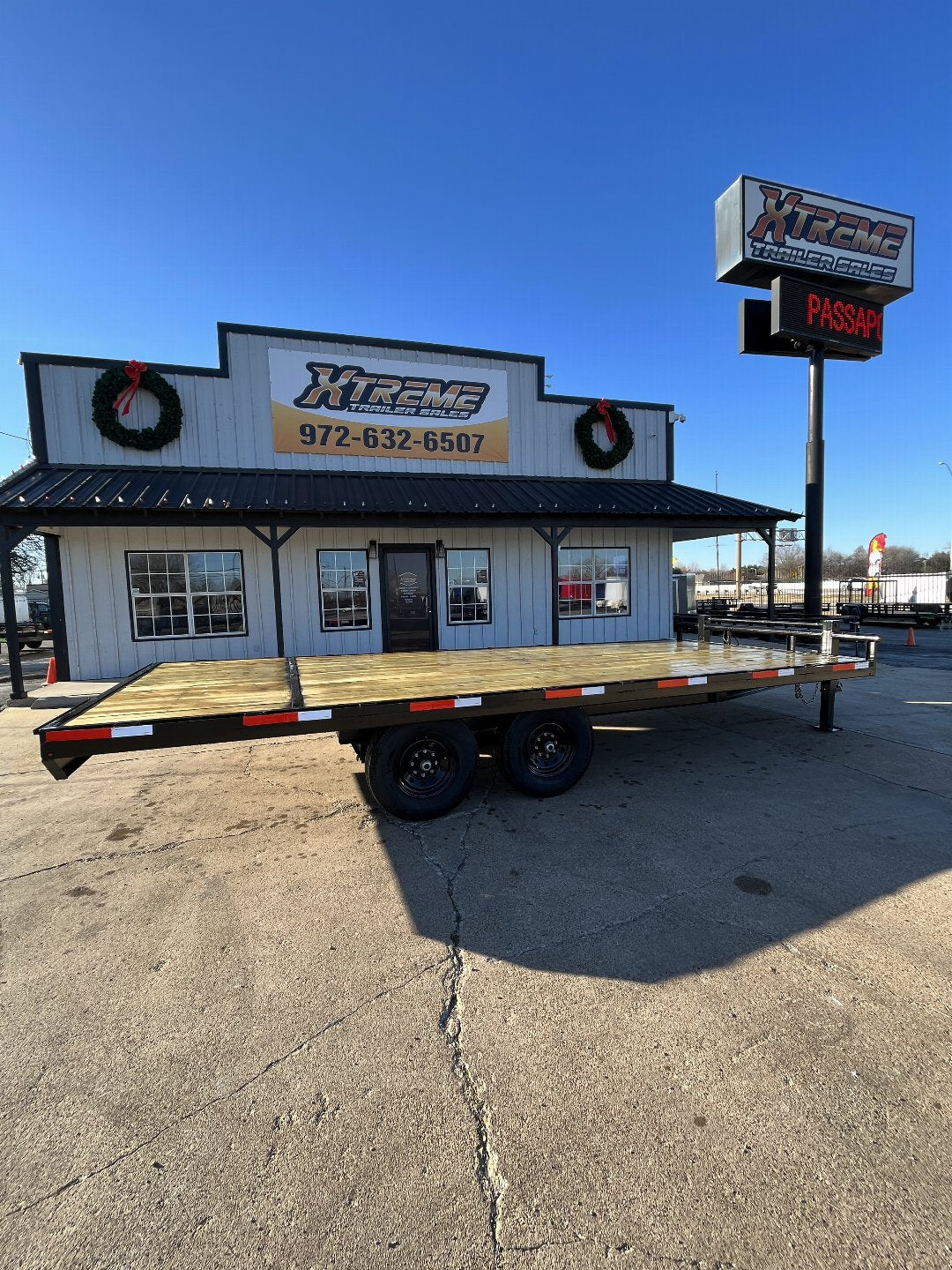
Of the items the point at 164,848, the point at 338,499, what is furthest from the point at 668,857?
the point at 338,499

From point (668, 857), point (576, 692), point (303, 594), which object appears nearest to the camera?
point (668, 857)

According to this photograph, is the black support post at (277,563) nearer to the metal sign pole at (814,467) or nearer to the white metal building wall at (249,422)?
the white metal building wall at (249,422)

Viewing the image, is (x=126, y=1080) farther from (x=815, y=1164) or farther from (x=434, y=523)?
(x=434, y=523)

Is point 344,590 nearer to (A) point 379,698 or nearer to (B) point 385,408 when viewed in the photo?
(B) point 385,408

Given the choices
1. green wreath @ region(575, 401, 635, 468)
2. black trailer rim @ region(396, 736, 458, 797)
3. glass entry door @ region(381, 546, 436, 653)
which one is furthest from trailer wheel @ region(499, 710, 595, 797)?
green wreath @ region(575, 401, 635, 468)

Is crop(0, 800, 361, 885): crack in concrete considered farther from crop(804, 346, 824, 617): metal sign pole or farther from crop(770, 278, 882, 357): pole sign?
crop(770, 278, 882, 357): pole sign

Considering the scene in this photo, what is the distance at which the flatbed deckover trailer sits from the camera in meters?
4.07

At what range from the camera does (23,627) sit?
62.5 feet

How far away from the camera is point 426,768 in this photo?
498 centimetres

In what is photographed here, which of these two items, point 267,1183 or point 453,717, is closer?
point 267,1183

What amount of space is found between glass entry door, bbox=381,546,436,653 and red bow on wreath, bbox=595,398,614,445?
5240mm

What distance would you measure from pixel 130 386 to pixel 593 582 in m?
10.0

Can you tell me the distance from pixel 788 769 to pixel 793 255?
11137mm

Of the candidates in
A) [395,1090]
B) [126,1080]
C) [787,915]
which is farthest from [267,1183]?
[787,915]
